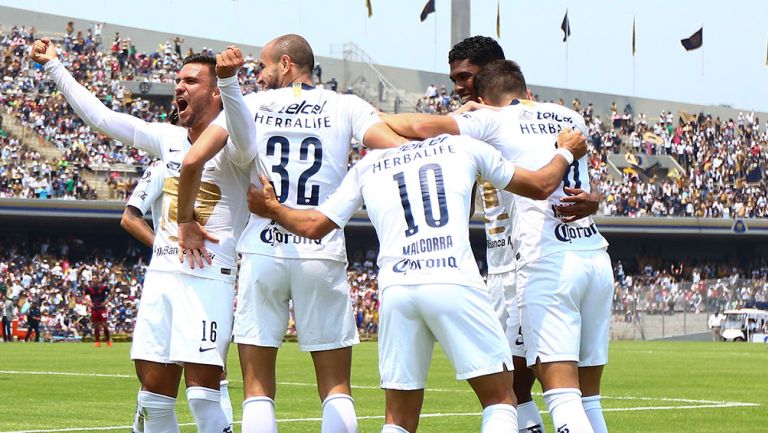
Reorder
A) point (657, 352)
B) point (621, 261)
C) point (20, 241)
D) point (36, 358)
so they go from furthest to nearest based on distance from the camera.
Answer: point (621, 261), point (20, 241), point (657, 352), point (36, 358)

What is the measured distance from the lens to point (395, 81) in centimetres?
6384

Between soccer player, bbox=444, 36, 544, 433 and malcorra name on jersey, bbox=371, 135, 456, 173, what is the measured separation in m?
1.37

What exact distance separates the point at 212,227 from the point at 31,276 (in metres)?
37.6

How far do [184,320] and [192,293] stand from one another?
0.18 m

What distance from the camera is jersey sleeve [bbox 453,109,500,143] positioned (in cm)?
777

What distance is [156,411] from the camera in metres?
7.93

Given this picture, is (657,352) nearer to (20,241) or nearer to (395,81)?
(20,241)

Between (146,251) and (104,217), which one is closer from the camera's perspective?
(104,217)

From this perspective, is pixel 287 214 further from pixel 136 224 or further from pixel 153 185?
pixel 136 224

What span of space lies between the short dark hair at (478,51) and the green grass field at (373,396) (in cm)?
492

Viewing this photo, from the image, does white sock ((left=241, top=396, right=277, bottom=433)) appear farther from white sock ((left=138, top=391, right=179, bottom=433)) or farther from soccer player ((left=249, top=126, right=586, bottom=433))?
soccer player ((left=249, top=126, right=586, bottom=433))

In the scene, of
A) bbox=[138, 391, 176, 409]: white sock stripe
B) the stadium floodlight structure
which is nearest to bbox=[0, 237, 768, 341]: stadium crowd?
the stadium floodlight structure

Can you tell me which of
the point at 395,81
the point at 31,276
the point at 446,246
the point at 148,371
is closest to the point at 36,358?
the point at 31,276

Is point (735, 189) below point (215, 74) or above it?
above
